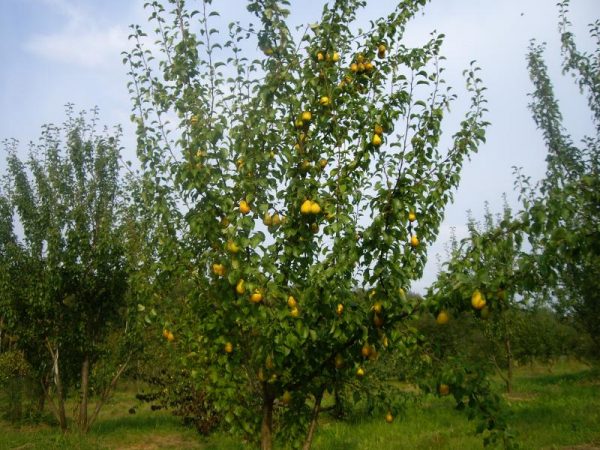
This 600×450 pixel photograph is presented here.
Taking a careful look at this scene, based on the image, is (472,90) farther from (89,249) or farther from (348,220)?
(89,249)

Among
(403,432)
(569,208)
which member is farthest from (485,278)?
(403,432)

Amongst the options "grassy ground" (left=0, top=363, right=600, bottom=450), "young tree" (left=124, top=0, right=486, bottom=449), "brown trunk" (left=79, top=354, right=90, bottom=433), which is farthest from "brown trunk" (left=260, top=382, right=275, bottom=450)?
"brown trunk" (left=79, top=354, right=90, bottom=433)

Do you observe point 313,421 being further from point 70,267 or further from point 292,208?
point 70,267

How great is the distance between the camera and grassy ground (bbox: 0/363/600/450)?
8695 mm

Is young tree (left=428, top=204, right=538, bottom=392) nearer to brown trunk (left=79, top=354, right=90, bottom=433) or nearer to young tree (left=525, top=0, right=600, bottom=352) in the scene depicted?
young tree (left=525, top=0, right=600, bottom=352)

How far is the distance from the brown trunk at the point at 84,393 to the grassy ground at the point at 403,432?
420mm

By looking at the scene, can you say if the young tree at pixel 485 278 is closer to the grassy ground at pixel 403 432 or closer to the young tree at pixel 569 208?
the young tree at pixel 569 208

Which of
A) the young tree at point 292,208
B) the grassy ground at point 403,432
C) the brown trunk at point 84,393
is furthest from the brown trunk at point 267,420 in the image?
the brown trunk at point 84,393

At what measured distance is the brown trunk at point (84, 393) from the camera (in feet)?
39.4

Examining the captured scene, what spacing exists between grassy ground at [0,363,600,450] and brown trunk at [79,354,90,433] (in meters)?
0.42

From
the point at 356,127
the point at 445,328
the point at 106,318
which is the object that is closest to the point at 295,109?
the point at 356,127

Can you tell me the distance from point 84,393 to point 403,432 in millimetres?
7784

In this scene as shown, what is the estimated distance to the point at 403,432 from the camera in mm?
9984

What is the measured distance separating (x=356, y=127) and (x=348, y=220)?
1.05m
